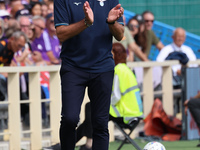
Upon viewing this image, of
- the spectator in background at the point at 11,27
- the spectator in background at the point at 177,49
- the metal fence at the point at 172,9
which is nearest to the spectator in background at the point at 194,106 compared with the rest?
the spectator in background at the point at 177,49

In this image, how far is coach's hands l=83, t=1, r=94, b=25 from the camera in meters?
5.09

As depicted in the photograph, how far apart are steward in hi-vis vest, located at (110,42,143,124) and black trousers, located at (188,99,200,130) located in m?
1.44

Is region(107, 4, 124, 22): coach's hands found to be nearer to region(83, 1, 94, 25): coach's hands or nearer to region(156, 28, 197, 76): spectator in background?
region(83, 1, 94, 25): coach's hands

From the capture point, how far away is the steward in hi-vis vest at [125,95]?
24.1 ft

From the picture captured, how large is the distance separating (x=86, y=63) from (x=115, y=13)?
55 centimetres

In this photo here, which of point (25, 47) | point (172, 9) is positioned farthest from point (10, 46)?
point (172, 9)

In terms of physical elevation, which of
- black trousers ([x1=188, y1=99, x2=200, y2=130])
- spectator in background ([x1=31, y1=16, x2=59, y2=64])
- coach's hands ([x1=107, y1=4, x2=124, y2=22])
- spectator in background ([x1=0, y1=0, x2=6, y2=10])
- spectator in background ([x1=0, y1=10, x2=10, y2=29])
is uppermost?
coach's hands ([x1=107, y1=4, x2=124, y2=22])

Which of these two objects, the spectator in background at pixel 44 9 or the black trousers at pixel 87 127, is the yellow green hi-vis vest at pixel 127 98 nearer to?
the black trousers at pixel 87 127

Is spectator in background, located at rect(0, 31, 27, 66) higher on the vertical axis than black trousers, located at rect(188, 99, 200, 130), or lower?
higher

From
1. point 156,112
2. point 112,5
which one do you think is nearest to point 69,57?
point 112,5

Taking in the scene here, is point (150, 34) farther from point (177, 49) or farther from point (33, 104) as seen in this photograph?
point (33, 104)

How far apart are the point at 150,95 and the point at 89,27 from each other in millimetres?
4599

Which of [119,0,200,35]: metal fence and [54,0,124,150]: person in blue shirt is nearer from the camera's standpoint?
[54,0,124,150]: person in blue shirt

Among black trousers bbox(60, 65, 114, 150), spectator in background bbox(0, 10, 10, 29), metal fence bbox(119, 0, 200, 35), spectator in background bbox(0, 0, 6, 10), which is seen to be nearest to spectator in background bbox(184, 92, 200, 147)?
black trousers bbox(60, 65, 114, 150)
